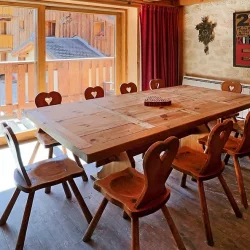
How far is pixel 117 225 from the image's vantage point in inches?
85.6

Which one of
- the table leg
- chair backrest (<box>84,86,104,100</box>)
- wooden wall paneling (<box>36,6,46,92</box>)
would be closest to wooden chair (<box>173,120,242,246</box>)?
the table leg

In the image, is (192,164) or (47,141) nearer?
(192,164)

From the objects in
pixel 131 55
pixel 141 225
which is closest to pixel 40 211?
pixel 141 225

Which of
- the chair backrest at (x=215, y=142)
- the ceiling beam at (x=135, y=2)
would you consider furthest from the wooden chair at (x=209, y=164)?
the ceiling beam at (x=135, y=2)

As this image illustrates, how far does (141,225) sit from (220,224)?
1.91ft

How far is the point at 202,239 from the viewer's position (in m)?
2.02

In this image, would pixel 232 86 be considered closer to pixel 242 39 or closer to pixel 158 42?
pixel 242 39

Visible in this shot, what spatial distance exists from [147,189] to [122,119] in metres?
0.78

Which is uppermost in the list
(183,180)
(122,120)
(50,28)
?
(50,28)

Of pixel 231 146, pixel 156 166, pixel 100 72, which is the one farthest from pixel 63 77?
pixel 156 166

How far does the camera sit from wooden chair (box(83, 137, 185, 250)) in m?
1.56

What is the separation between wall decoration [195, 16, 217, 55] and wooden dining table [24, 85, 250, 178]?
1804mm

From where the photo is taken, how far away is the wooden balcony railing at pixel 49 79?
4.16m

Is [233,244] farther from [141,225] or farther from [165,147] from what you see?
[165,147]
